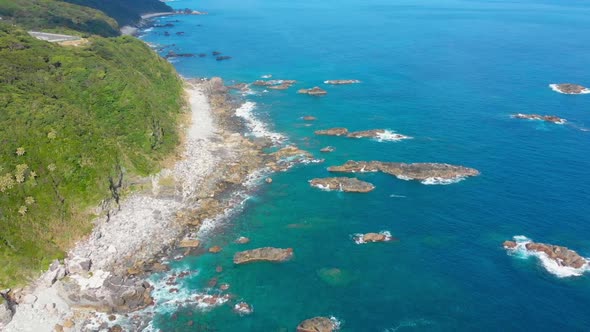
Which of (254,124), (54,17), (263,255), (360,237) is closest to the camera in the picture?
(263,255)

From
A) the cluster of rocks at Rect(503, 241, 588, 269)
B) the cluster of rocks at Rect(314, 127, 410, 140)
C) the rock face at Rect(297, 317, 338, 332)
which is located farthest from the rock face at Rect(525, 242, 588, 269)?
the cluster of rocks at Rect(314, 127, 410, 140)

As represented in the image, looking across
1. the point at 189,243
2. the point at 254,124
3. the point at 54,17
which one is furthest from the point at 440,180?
the point at 54,17

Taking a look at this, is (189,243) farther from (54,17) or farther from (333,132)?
(54,17)

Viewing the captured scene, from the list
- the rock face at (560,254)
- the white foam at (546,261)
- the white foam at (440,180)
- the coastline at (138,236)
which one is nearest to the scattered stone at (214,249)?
the coastline at (138,236)

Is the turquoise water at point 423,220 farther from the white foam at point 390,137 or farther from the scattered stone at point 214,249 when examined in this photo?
the white foam at point 390,137

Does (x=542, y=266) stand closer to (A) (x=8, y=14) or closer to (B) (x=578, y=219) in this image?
(B) (x=578, y=219)

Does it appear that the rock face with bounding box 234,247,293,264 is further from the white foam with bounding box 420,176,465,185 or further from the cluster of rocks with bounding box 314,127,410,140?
the cluster of rocks with bounding box 314,127,410,140

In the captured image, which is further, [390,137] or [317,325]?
[390,137]
